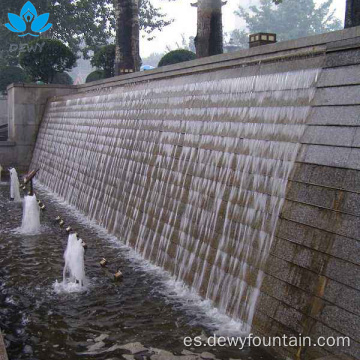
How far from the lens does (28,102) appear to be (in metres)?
21.6

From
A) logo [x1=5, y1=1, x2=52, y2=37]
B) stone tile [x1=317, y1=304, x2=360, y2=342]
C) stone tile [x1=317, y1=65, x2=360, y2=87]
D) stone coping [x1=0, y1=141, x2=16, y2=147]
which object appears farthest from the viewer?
logo [x1=5, y1=1, x2=52, y2=37]

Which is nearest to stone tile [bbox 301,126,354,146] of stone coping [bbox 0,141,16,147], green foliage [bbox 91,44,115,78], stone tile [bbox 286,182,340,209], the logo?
stone tile [bbox 286,182,340,209]

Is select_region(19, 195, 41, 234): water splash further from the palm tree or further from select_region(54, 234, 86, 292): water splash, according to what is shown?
the palm tree

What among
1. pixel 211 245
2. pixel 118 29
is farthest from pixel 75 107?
pixel 211 245

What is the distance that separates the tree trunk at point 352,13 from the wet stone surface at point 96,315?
7223 millimetres

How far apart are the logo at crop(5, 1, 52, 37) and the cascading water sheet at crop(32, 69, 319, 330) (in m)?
23.2

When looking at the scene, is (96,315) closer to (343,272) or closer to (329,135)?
(343,272)

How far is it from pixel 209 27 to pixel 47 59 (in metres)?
10.4

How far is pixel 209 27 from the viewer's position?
16.1 m

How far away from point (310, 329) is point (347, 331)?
0.48m

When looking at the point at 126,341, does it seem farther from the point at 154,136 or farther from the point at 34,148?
the point at 34,148

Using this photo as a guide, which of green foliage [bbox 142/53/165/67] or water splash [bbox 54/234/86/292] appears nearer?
water splash [bbox 54/234/86/292]

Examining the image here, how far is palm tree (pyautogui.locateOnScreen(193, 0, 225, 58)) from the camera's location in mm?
16016

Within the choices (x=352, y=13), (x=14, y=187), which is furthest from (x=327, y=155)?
(x=14, y=187)
